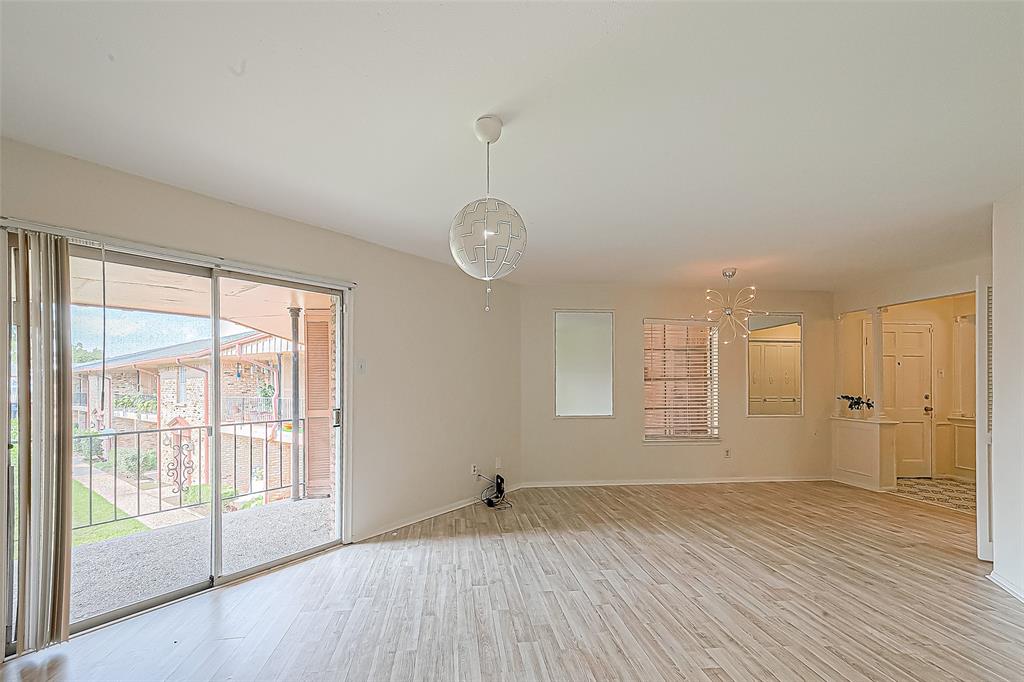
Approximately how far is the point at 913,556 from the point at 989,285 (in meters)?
2.27

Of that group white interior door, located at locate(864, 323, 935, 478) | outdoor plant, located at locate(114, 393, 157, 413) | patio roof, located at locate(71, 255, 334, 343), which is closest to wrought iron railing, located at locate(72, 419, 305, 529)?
outdoor plant, located at locate(114, 393, 157, 413)

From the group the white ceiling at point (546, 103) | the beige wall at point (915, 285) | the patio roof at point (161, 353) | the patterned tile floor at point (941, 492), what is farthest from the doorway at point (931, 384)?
the patio roof at point (161, 353)

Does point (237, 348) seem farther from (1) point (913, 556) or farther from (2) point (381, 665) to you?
(1) point (913, 556)

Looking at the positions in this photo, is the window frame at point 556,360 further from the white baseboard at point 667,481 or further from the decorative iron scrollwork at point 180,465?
the decorative iron scrollwork at point 180,465

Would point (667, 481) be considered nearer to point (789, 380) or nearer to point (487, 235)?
point (789, 380)

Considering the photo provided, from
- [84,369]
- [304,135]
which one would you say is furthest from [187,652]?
[304,135]

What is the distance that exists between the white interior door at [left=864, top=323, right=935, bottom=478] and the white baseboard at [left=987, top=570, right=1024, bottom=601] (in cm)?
450

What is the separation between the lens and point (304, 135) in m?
2.78

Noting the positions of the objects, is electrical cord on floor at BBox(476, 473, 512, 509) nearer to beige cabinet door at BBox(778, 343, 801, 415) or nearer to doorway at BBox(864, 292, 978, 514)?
beige cabinet door at BBox(778, 343, 801, 415)

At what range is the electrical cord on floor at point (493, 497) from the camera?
6.24 metres

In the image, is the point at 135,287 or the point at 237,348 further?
the point at 237,348

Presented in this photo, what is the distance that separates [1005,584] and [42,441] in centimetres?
593

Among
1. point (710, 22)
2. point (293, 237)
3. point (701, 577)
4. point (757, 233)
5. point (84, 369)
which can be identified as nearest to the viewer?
point (710, 22)

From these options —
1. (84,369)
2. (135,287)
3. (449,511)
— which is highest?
(135,287)
